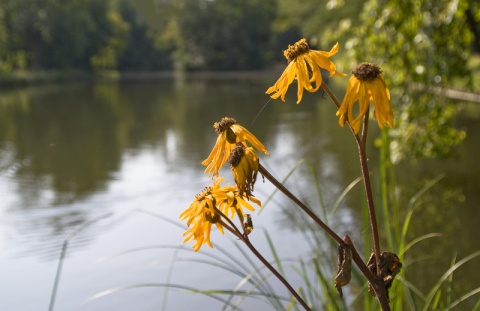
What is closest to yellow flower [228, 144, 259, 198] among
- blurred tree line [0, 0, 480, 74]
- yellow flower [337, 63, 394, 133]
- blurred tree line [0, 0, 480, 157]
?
yellow flower [337, 63, 394, 133]

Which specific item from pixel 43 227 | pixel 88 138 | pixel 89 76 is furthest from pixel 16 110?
pixel 89 76

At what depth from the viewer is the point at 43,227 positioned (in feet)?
14.5

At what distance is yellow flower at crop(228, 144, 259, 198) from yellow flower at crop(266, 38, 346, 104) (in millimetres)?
89

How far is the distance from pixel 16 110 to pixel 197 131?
227 inches

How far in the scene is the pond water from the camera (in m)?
3.08

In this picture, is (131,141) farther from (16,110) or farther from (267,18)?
(267,18)

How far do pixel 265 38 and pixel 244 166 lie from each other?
107 ft

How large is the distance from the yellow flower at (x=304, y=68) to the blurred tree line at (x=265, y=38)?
3.07 m

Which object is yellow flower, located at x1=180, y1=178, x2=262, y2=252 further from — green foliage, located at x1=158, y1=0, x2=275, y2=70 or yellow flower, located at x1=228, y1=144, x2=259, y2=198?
green foliage, located at x1=158, y1=0, x2=275, y2=70

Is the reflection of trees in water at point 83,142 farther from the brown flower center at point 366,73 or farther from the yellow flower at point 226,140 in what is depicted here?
the brown flower center at point 366,73

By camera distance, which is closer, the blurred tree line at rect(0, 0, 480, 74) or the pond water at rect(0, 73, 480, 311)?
the pond water at rect(0, 73, 480, 311)

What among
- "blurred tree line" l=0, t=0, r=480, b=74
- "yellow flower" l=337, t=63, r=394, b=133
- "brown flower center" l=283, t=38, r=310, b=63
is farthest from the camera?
"blurred tree line" l=0, t=0, r=480, b=74

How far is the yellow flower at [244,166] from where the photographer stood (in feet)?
2.46

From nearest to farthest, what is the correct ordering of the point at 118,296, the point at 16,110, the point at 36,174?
the point at 118,296
the point at 36,174
the point at 16,110
